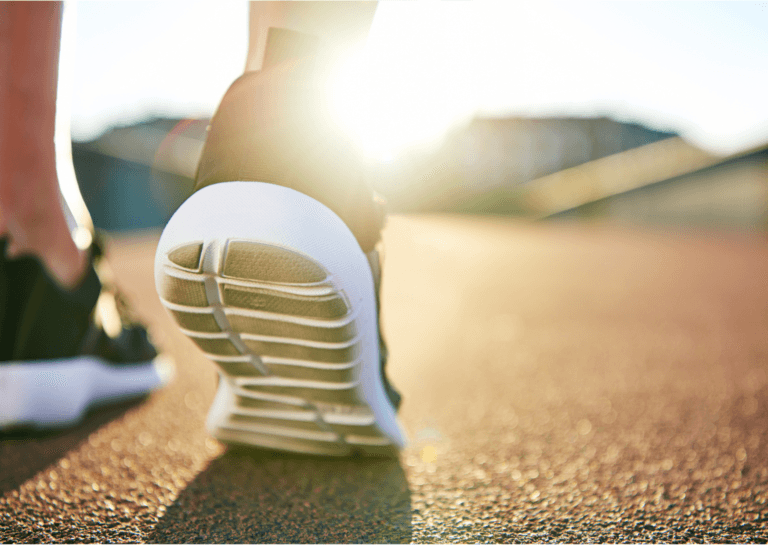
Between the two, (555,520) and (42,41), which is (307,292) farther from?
(42,41)

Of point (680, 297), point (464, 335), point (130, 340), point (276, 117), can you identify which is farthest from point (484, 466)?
point (680, 297)

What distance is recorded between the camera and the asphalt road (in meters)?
0.54

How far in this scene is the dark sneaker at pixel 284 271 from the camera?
541mm

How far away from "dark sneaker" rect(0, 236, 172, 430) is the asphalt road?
0.05 meters

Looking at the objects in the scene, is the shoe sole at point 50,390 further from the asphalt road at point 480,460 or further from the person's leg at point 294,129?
the person's leg at point 294,129

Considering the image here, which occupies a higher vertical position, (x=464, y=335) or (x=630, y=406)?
(x=630, y=406)

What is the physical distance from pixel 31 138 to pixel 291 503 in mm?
648

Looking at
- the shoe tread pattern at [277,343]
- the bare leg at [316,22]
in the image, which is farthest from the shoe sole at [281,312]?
the bare leg at [316,22]

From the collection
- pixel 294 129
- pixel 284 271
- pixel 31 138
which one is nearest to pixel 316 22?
pixel 294 129

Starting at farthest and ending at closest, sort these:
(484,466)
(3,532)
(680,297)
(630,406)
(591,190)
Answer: (591,190), (680,297), (630,406), (484,466), (3,532)

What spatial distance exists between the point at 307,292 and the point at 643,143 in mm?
17621

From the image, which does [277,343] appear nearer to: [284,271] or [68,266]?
[284,271]

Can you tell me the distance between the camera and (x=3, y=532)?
1.71 feet

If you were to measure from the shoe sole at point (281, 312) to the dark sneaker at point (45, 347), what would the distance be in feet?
0.88
